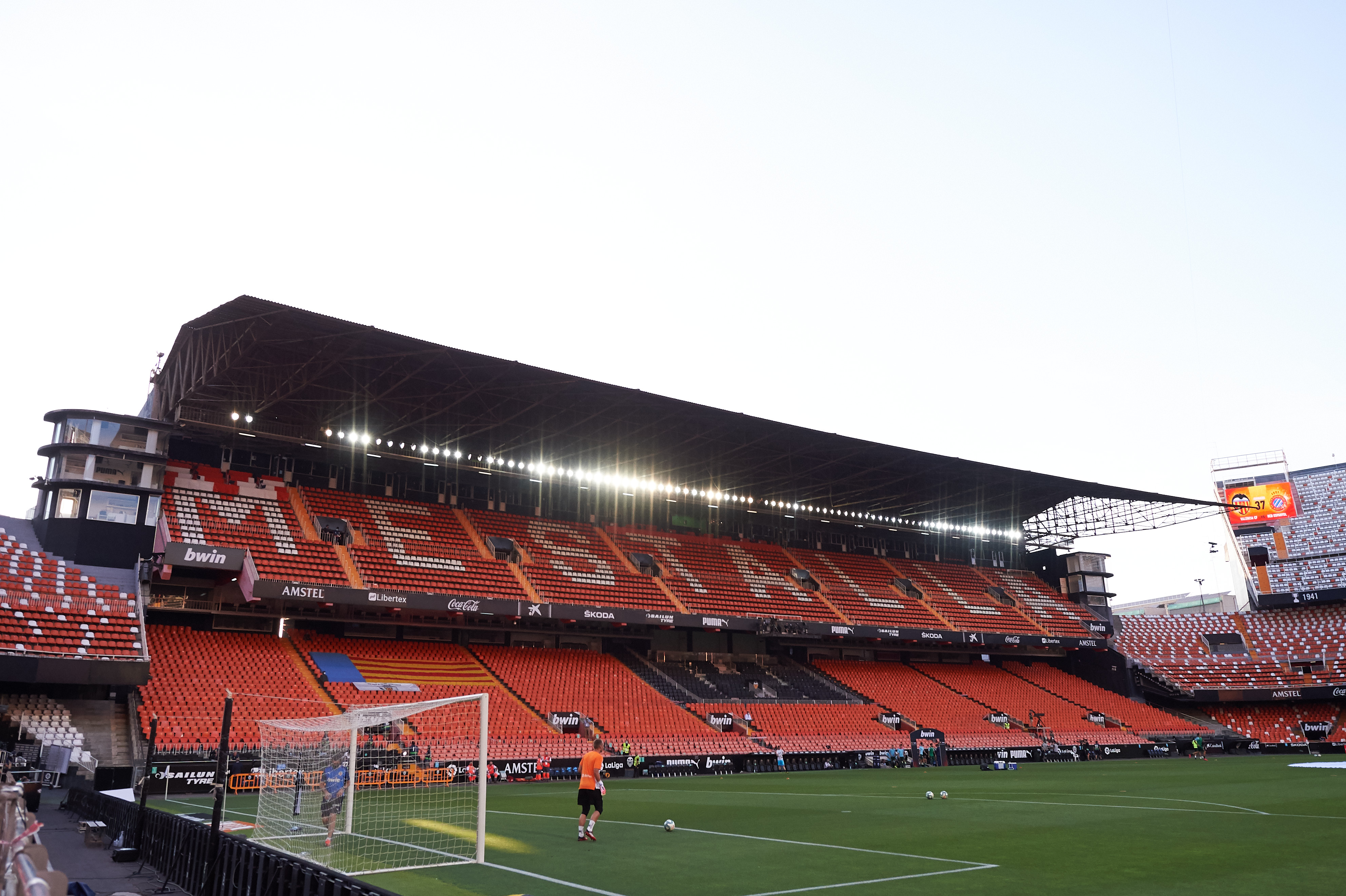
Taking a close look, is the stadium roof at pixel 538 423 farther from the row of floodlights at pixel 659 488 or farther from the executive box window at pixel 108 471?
the executive box window at pixel 108 471

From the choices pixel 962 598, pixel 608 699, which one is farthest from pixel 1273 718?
pixel 608 699

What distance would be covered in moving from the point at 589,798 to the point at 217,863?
6.43 m

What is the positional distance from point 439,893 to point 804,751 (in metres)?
32.2

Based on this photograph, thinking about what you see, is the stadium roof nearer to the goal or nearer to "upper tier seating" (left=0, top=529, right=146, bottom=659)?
"upper tier seating" (left=0, top=529, right=146, bottom=659)

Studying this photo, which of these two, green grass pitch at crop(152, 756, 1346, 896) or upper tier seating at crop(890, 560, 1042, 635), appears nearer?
green grass pitch at crop(152, 756, 1346, 896)

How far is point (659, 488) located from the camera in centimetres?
5700

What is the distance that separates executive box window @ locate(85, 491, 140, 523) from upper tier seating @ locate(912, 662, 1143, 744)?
45.3 metres

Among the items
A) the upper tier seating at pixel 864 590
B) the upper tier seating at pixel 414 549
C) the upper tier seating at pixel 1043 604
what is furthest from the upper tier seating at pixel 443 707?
the upper tier seating at pixel 1043 604

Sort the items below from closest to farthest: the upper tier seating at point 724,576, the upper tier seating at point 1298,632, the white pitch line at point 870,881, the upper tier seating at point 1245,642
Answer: the white pitch line at point 870,881 → the upper tier seating at point 724,576 → the upper tier seating at point 1245,642 → the upper tier seating at point 1298,632

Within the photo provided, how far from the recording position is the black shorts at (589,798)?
15641 mm

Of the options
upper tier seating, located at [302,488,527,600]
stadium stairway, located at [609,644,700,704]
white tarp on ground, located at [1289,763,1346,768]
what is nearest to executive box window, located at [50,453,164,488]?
upper tier seating, located at [302,488,527,600]

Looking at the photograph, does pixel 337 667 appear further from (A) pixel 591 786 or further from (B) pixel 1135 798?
(B) pixel 1135 798

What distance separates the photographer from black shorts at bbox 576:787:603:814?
51.3 ft

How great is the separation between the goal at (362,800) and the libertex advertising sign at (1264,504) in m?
67.5
